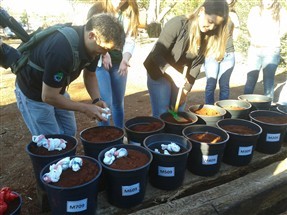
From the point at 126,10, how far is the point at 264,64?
7.48ft

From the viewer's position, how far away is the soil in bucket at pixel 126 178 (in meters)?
1.66

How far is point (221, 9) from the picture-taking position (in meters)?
2.14

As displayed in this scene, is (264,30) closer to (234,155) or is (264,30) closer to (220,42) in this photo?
(220,42)

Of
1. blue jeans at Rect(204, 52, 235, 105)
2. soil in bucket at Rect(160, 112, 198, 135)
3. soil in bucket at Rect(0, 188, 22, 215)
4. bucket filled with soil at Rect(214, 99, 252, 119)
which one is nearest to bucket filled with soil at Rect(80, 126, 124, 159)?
soil in bucket at Rect(160, 112, 198, 135)

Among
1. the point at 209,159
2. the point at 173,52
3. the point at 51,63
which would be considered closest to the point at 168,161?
the point at 209,159

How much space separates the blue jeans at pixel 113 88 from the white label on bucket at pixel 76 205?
1233mm

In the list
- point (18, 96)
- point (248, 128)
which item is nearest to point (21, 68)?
point (18, 96)

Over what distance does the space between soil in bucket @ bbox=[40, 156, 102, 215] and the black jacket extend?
3.99ft

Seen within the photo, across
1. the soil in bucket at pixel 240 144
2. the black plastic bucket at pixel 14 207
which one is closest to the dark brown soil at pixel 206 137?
the soil in bucket at pixel 240 144

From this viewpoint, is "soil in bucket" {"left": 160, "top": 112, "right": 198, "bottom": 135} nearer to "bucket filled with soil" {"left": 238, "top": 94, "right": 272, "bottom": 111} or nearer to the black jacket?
the black jacket

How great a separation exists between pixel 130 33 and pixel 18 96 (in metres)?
1.29

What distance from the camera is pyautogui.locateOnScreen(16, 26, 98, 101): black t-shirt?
166cm

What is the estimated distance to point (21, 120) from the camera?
14.1ft

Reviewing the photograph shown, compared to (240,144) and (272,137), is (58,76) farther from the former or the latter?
(272,137)
